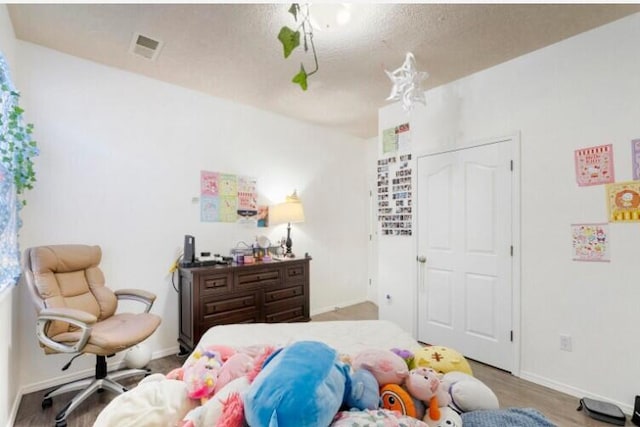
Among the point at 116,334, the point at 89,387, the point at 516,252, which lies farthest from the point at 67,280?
the point at 516,252

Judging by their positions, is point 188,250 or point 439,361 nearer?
point 439,361

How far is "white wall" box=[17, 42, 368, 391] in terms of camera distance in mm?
2348

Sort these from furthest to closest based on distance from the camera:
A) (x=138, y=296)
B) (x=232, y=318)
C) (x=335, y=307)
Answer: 1. (x=335, y=307)
2. (x=232, y=318)
3. (x=138, y=296)

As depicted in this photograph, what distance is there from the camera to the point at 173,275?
2.94m

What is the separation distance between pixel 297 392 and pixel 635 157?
2561 mm

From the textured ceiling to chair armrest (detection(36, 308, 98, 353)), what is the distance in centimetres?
189

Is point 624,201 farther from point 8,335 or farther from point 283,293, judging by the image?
point 8,335

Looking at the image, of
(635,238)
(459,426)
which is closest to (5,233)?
(459,426)

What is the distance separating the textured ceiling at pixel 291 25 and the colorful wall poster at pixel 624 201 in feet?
3.68

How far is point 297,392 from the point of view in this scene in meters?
0.83

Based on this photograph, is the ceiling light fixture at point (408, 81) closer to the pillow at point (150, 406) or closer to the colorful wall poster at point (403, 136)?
the colorful wall poster at point (403, 136)

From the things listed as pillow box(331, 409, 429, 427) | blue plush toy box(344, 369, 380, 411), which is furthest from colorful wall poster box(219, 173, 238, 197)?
pillow box(331, 409, 429, 427)

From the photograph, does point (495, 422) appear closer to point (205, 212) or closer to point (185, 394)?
point (185, 394)

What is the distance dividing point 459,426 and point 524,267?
6.29ft
